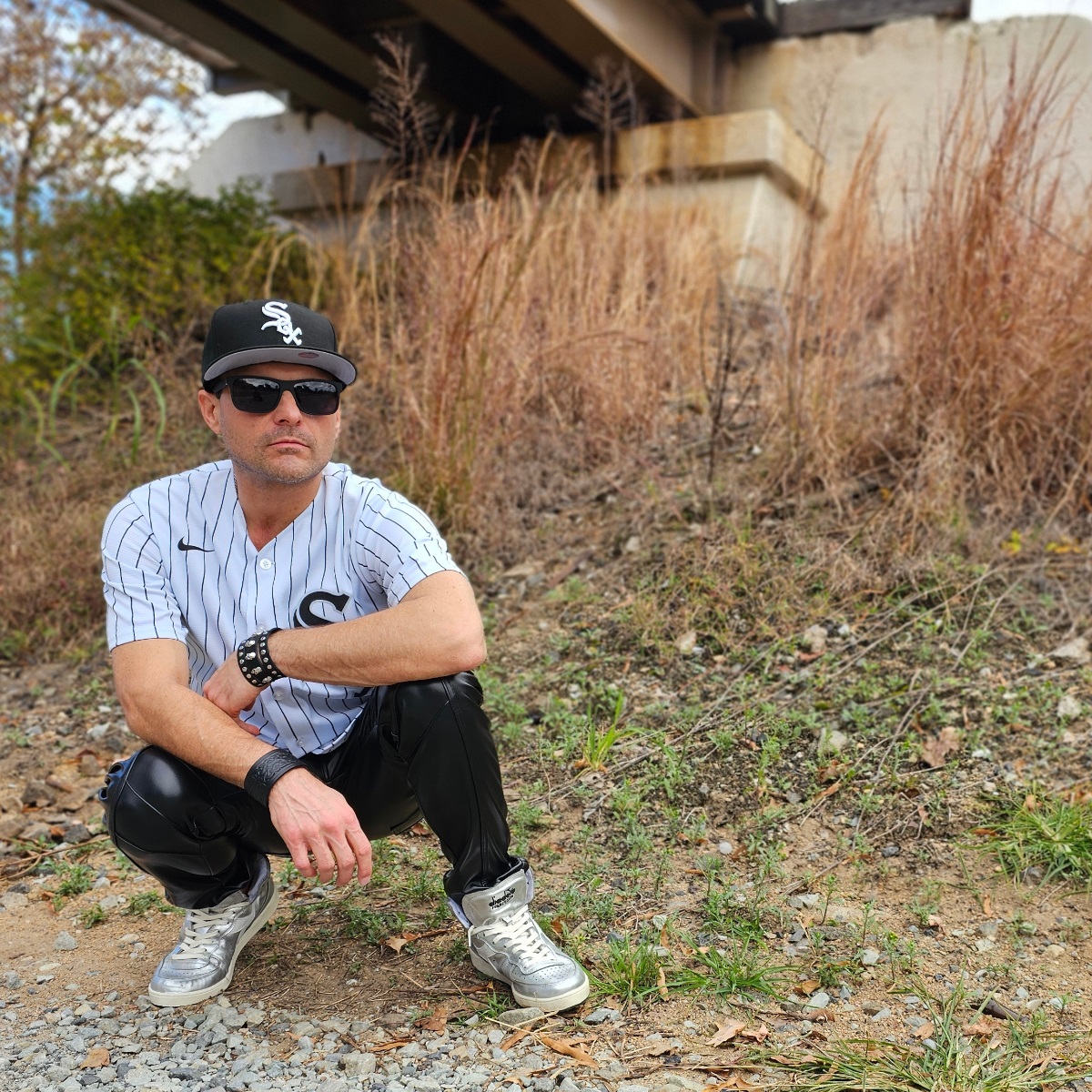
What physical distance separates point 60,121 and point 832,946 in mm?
9747

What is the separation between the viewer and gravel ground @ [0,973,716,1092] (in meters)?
2.15

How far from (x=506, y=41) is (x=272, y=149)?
317 cm

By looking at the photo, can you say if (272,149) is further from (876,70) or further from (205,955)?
(205,955)

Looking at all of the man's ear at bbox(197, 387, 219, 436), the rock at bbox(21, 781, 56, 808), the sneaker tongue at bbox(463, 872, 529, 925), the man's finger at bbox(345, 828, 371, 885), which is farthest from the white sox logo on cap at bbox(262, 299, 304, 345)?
the rock at bbox(21, 781, 56, 808)

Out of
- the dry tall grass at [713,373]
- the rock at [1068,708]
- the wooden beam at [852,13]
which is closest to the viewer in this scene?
the rock at [1068,708]

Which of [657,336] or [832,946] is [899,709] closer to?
[832,946]

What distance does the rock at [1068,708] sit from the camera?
136 inches

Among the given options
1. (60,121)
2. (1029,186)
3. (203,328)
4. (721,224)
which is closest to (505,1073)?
(1029,186)

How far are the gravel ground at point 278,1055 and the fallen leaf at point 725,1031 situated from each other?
6cm

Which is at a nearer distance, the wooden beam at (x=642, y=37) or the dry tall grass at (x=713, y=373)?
the dry tall grass at (x=713, y=373)

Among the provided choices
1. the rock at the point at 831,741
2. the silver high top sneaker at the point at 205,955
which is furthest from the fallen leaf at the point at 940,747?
the silver high top sneaker at the point at 205,955

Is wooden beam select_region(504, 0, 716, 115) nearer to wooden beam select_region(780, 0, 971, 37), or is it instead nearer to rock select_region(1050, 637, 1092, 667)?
wooden beam select_region(780, 0, 971, 37)

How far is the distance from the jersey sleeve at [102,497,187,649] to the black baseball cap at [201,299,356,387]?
36 centimetres

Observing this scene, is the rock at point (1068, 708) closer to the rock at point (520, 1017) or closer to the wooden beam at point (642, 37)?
the rock at point (520, 1017)
